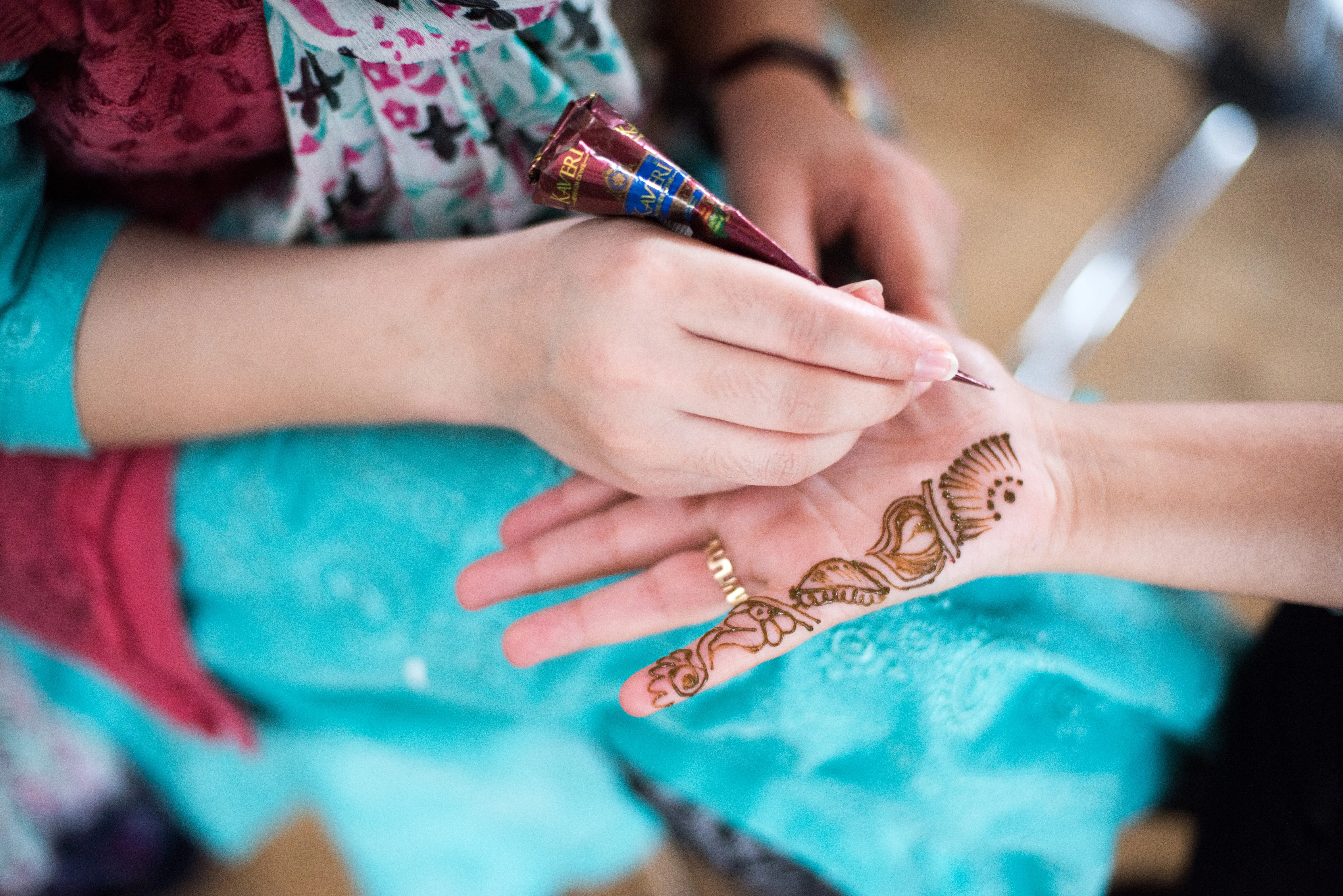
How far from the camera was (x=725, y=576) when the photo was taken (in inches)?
22.2

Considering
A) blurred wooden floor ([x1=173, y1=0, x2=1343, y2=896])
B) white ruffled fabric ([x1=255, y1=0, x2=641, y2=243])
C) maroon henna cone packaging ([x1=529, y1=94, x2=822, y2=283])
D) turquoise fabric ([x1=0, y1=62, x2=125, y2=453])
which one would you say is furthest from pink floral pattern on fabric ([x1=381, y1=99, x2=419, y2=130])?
blurred wooden floor ([x1=173, y1=0, x2=1343, y2=896])

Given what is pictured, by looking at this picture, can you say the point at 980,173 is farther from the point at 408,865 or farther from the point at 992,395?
the point at 408,865

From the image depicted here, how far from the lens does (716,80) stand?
0.87m

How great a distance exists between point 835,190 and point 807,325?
35 centimetres

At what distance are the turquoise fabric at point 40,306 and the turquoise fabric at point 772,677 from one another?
106 millimetres

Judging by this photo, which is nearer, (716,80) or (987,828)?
(987,828)

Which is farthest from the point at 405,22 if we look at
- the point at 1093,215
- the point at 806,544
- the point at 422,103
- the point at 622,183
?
the point at 1093,215

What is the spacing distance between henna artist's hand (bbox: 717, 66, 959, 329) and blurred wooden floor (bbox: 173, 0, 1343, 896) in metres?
0.53

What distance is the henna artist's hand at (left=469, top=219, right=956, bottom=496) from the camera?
1.51ft

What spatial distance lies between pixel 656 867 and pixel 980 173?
4.46ft

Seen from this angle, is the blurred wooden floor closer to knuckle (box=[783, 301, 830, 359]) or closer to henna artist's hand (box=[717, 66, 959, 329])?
Answer: henna artist's hand (box=[717, 66, 959, 329])

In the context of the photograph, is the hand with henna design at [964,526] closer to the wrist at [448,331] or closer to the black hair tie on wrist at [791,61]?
the wrist at [448,331]

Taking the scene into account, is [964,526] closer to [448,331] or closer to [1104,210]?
[448,331]

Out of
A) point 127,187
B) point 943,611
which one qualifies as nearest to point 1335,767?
point 943,611
